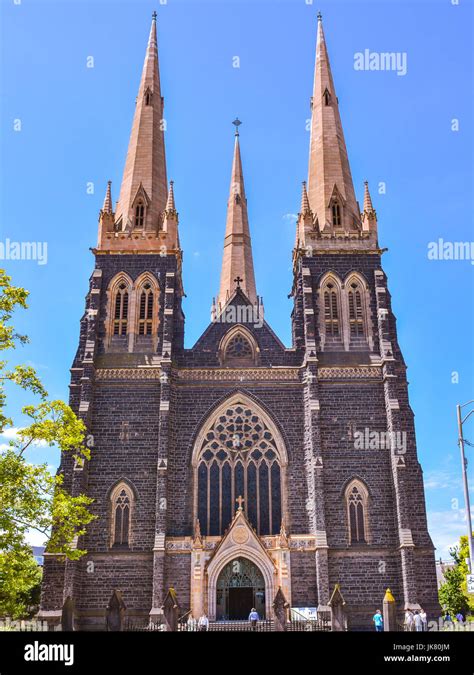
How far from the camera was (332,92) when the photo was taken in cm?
4438

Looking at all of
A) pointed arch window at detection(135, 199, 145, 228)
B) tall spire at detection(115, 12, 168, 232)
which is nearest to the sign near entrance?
tall spire at detection(115, 12, 168, 232)

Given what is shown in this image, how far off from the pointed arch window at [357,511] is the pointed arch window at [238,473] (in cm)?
328

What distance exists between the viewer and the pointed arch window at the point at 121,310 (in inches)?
1448

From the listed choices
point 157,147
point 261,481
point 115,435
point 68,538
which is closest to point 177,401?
point 115,435

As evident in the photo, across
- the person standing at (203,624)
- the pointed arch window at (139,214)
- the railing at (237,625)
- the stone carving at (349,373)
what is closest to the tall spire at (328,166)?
the stone carving at (349,373)

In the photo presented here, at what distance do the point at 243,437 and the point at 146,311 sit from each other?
338 inches

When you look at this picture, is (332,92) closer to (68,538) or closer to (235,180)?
(235,180)

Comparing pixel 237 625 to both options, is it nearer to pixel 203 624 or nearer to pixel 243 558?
pixel 203 624

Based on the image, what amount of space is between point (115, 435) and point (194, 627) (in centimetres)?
1003

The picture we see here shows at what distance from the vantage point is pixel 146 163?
41.3 meters

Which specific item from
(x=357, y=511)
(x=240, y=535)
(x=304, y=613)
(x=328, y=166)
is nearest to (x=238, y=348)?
(x=240, y=535)

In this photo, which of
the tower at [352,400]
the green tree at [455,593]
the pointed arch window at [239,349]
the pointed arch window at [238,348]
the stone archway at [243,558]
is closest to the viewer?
the stone archway at [243,558]

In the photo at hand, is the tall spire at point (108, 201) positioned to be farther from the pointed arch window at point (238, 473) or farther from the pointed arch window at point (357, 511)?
the pointed arch window at point (357, 511)

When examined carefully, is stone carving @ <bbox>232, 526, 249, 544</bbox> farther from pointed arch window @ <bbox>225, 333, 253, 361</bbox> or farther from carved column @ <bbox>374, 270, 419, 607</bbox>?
pointed arch window @ <bbox>225, 333, 253, 361</bbox>
